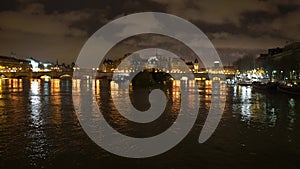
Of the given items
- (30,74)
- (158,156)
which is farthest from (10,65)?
(158,156)

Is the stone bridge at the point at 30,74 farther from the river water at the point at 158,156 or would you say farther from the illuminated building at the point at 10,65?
the river water at the point at 158,156

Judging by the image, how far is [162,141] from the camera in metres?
13.9

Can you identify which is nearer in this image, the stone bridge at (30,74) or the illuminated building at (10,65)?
the stone bridge at (30,74)

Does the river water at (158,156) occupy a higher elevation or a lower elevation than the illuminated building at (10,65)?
lower

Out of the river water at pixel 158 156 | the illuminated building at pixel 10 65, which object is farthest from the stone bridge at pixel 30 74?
the river water at pixel 158 156

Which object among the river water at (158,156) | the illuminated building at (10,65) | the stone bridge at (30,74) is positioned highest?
the illuminated building at (10,65)

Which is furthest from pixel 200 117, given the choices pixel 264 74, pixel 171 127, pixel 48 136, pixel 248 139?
pixel 264 74

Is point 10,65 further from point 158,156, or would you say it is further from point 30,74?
point 158,156

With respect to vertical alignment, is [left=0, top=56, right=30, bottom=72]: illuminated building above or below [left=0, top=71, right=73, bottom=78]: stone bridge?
above

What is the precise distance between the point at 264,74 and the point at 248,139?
296 ft

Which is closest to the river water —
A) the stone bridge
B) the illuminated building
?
the stone bridge

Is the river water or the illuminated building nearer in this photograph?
the river water

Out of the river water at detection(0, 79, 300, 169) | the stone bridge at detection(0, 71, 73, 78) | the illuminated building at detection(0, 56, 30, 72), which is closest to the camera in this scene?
→ the river water at detection(0, 79, 300, 169)

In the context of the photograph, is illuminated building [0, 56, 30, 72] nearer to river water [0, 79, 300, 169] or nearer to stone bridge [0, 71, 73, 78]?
stone bridge [0, 71, 73, 78]
